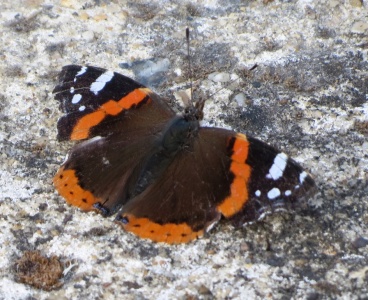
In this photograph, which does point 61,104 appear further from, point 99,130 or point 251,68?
point 251,68

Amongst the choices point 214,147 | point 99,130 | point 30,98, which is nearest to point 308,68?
point 214,147

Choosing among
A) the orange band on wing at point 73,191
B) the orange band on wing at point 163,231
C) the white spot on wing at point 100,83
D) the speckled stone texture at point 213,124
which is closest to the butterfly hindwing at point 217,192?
the orange band on wing at point 163,231

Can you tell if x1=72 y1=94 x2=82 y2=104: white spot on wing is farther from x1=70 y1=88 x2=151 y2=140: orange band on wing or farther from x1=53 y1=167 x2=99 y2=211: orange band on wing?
x1=53 y1=167 x2=99 y2=211: orange band on wing

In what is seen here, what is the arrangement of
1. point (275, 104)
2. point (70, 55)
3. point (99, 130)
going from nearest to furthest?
1. point (99, 130)
2. point (275, 104)
3. point (70, 55)

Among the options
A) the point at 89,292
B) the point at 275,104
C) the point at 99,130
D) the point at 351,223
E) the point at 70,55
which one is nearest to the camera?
the point at 89,292

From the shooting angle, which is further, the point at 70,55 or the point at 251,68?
the point at 70,55

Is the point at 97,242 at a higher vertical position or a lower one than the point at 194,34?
lower

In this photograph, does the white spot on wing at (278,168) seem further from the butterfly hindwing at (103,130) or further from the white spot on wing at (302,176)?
the butterfly hindwing at (103,130)

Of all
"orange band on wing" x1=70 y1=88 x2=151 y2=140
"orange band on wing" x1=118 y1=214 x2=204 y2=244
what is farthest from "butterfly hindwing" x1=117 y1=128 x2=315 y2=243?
A: "orange band on wing" x1=70 y1=88 x2=151 y2=140
